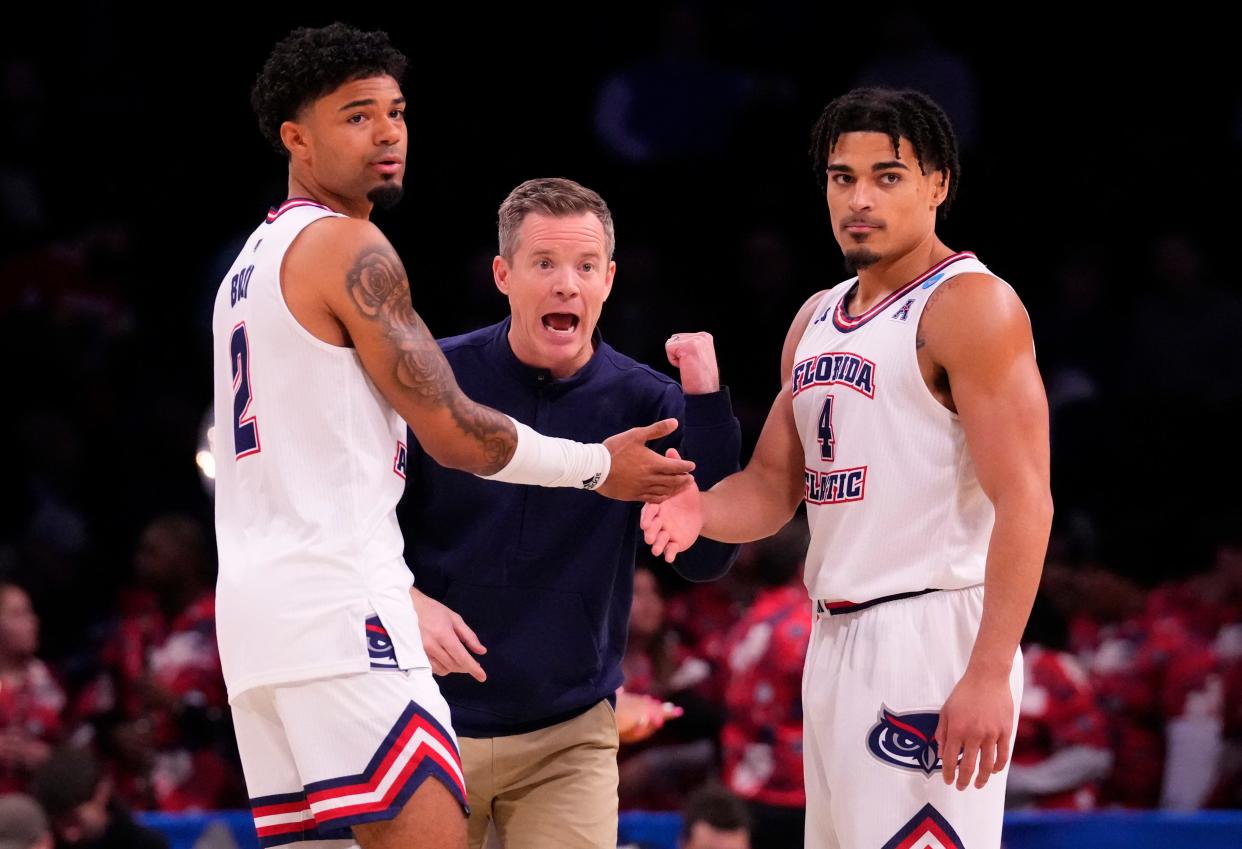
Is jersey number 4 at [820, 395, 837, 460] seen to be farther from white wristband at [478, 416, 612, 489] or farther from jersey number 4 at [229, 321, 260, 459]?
jersey number 4 at [229, 321, 260, 459]

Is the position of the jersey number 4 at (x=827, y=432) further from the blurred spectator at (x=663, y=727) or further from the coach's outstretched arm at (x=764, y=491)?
the blurred spectator at (x=663, y=727)

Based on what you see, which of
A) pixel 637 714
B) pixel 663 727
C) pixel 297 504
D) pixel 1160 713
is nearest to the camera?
pixel 297 504

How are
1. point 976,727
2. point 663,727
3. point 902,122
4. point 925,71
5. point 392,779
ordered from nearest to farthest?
point 392,779
point 976,727
point 902,122
point 663,727
point 925,71

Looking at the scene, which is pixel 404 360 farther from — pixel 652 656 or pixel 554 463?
pixel 652 656

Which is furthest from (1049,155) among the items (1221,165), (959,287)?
(959,287)

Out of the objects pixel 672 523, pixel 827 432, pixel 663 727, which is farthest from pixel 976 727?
pixel 663 727

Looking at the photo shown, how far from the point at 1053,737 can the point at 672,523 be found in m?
3.58

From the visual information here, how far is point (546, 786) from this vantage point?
4.77 metres

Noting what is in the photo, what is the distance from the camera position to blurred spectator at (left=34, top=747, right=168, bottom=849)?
22.4ft

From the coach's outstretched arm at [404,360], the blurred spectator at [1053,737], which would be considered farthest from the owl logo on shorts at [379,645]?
the blurred spectator at [1053,737]

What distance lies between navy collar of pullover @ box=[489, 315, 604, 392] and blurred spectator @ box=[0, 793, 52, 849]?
284 centimetres

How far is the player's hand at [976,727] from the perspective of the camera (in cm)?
413

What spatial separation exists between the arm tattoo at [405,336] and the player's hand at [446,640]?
0.55 metres

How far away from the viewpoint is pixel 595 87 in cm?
1211
